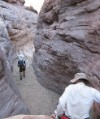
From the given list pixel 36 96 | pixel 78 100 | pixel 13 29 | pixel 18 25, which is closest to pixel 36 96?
pixel 36 96

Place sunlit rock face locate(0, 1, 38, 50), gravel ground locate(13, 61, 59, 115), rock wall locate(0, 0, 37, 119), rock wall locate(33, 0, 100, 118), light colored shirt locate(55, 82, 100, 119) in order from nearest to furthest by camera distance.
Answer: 1. light colored shirt locate(55, 82, 100, 119)
2. rock wall locate(33, 0, 100, 118)
3. gravel ground locate(13, 61, 59, 115)
4. rock wall locate(0, 0, 37, 119)
5. sunlit rock face locate(0, 1, 38, 50)

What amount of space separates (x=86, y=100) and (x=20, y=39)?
2475 centimetres

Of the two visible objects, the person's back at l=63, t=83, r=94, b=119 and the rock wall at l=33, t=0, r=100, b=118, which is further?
the rock wall at l=33, t=0, r=100, b=118

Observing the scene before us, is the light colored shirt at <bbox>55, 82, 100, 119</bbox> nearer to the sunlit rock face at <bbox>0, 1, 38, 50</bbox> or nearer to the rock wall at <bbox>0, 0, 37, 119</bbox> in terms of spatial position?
the rock wall at <bbox>0, 0, 37, 119</bbox>

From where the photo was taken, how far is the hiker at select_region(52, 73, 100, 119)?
4880 millimetres

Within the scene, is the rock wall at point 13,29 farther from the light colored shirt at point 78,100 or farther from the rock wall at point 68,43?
the light colored shirt at point 78,100

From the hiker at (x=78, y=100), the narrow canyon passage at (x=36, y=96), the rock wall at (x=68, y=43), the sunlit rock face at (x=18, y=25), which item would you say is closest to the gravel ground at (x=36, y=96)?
the narrow canyon passage at (x=36, y=96)

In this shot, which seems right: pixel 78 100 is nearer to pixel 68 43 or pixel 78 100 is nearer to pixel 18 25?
pixel 68 43

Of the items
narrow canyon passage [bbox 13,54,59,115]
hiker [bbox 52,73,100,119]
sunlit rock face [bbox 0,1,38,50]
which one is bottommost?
narrow canyon passage [bbox 13,54,59,115]

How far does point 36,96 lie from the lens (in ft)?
48.1

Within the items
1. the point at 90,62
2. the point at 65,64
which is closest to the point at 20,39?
the point at 65,64

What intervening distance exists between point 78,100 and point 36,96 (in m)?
9.89

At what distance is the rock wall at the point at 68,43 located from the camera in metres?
10.9

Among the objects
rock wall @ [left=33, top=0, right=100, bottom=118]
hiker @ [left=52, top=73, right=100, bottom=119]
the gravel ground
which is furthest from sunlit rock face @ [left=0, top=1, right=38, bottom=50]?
hiker @ [left=52, top=73, right=100, bottom=119]
